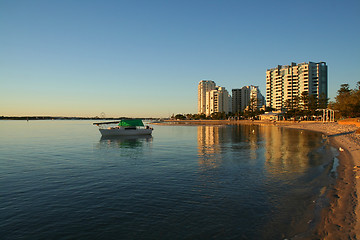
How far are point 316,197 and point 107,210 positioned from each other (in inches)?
381

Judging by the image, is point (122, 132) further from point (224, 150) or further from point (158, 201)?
point (158, 201)

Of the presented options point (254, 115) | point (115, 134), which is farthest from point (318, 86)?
point (115, 134)

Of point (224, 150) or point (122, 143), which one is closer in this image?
point (224, 150)

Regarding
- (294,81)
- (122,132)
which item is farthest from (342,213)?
(294,81)

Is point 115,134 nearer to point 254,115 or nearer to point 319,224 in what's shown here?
→ point 319,224

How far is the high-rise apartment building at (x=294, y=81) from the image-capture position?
16575 centimetres

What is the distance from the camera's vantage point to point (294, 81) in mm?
172375

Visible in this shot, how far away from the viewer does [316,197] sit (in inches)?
451

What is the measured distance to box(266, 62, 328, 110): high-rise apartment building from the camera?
165750mm

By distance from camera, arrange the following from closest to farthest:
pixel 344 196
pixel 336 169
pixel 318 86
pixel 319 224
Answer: pixel 319 224, pixel 344 196, pixel 336 169, pixel 318 86

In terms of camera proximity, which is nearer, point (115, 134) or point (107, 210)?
point (107, 210)

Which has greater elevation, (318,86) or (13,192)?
(318,86)

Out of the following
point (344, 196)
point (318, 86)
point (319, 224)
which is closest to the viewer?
point (319, 224)

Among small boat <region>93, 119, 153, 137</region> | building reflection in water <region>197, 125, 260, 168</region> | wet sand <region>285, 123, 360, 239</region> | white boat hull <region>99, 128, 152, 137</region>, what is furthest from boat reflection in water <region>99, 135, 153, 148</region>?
wet sand <region>285, 123, 360, 239</region>
